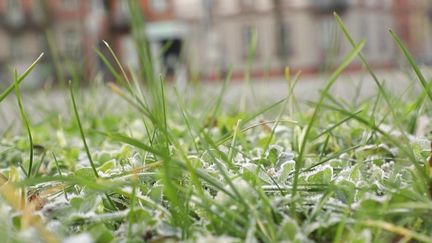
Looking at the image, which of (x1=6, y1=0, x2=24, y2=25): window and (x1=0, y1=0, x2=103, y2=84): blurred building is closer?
(x1=0, y1=0, x2=103, y2=84): blurred building

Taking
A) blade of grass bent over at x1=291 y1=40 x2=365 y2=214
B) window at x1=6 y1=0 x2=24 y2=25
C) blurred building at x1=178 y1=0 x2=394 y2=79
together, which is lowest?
blurred building at x1=178 y1=0 x2=394 y2=79

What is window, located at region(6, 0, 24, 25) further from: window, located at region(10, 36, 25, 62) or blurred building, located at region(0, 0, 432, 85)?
window, located at region(10, 36, 25, 62)

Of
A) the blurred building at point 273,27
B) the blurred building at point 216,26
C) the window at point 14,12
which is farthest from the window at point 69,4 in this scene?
the blurred building at point 273,27

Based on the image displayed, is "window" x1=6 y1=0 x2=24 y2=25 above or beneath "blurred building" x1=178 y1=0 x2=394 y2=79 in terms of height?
above

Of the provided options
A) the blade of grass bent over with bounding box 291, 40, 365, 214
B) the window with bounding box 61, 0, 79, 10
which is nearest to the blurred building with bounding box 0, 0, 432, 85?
the window with bounding box 61, 0, 79, 10

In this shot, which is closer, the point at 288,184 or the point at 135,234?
the point at 135,234

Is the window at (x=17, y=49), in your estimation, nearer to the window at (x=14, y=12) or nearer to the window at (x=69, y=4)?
the window at (x=14, y=12)

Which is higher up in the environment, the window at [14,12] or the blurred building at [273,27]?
the window at [14,12]

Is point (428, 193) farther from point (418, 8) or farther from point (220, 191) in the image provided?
point (418, 8)

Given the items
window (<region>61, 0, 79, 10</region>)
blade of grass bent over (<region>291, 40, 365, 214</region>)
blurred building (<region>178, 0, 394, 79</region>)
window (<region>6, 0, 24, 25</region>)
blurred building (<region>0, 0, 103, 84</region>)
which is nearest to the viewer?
blade of grass bent over (<region>291, 40, 365, 214</region>)

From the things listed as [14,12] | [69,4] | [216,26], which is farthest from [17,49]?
[216,26]

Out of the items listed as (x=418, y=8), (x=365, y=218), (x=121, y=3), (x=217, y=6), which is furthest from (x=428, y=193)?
(x=418, y=8)
